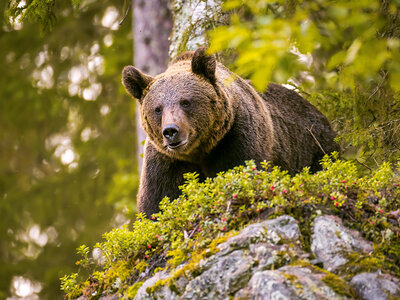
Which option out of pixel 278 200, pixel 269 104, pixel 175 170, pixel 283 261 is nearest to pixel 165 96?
pixel 175 170

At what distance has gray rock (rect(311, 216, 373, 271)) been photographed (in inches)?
138

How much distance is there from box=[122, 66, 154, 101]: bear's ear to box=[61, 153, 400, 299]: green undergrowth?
211 cm

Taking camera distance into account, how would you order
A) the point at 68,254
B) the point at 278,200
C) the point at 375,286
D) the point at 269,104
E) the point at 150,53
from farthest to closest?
the point at 68,254, the point at 150,53, the point at 269,104, the point at 278,200, the point at 375,286

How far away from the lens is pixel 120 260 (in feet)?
15.2

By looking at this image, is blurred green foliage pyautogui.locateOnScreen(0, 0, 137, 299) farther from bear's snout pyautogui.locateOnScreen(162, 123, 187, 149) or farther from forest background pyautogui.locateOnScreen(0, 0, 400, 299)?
bear's snout pyautogui.locateOnScreen(162, 123, 187, 149)

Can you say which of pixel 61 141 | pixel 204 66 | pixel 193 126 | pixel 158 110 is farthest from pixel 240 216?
pixel 61 141

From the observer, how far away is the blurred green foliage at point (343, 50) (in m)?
2.73

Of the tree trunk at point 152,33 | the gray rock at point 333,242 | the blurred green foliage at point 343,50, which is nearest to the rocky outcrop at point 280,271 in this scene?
the gray rock at point 333,242

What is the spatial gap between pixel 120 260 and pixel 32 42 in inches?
349

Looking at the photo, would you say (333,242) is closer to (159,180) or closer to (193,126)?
(193,126)

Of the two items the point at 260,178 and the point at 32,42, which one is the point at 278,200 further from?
the point at 32,42

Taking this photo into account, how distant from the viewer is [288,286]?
3.19 m

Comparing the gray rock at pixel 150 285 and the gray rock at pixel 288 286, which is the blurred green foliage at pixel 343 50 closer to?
the gray rock at pixel 288 286

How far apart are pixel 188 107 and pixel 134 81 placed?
0.81 meters
